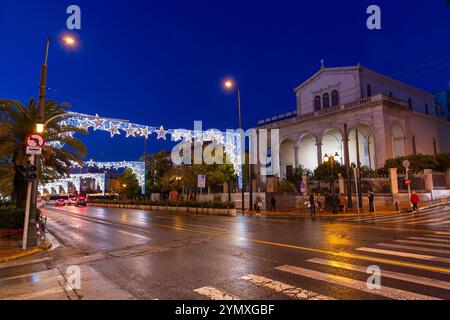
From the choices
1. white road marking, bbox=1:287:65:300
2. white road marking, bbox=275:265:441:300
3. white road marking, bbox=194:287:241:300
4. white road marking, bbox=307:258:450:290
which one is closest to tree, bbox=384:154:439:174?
white road marking, bbox=307:258:450:290

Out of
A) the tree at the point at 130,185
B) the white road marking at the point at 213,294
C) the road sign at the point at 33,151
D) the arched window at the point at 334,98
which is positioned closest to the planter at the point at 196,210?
the tree at the point at 130,185

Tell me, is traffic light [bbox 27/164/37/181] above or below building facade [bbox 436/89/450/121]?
below

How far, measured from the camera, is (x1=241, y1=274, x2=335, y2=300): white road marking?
18.7 feet

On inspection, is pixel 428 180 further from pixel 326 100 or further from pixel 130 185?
pixel 130 185

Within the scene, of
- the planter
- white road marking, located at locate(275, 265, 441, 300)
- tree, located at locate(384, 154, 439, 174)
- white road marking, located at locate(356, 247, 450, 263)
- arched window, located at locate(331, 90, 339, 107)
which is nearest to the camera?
white road marking, located at locate(275, 265, 441, 300)

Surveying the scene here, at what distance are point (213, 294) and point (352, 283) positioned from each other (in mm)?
2636

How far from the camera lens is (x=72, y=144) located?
1836 cm

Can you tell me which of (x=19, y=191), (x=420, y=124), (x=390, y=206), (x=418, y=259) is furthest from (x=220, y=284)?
(x=420, y=124)

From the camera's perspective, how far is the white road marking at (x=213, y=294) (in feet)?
19.0

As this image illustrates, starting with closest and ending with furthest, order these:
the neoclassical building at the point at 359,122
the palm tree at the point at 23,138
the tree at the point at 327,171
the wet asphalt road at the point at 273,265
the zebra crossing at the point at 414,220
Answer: the wet asphalt road at the point at 273,265, the palm tree at the point at 23,138, the zebra crossing at the point at 414,220, the tree at the point at 327,171, the neoclassical building at the point at 359,122

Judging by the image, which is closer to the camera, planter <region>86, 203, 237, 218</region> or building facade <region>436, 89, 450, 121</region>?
planter <region>86, 203, 237, 218</region>

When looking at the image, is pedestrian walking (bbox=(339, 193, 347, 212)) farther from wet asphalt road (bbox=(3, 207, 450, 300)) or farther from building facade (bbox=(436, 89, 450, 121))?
building facade (bbox=(436, 89, 450, 121))

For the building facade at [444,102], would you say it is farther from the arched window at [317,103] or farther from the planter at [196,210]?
the planter at [196,210]
